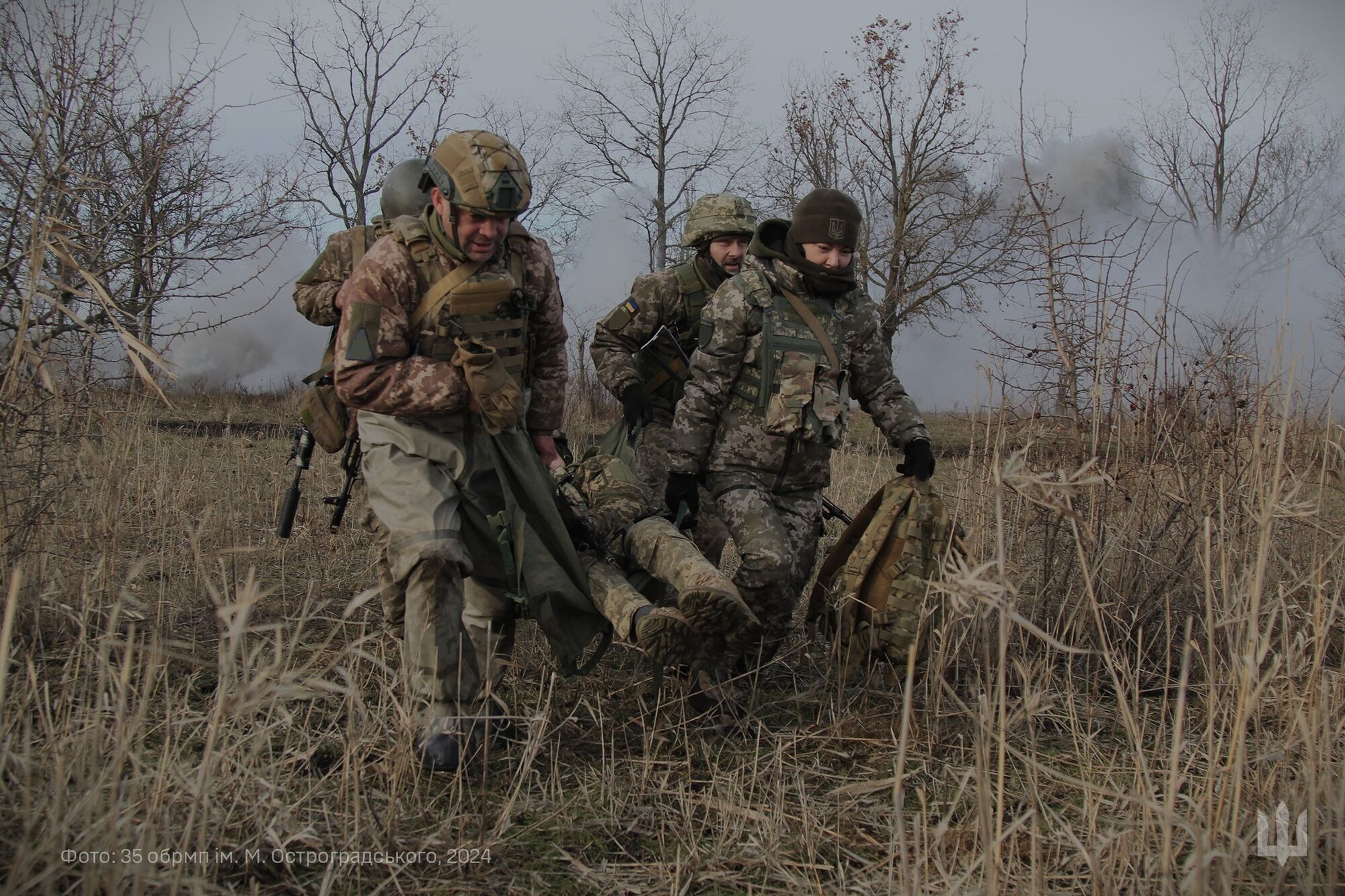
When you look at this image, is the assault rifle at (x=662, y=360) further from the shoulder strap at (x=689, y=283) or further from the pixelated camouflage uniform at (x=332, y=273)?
the pixelated camouflage uniform at (x=332, y=273)

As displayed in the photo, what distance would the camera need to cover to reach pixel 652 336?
18.7 feet

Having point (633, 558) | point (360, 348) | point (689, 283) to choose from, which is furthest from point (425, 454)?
point (689, 283)

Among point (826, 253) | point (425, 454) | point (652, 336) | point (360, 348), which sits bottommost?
point (425, 454)

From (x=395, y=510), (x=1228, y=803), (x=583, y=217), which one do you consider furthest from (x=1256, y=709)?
(x=583, y=217)

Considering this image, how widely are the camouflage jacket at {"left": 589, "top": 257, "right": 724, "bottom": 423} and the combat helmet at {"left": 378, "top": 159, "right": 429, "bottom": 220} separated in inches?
44.2

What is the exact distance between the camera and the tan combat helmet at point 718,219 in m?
5.57

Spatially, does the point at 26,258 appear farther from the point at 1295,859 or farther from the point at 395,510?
the point at 1295,859

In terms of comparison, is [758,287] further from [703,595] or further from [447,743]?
[447,743]

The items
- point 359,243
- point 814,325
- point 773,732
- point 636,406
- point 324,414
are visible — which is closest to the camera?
point 773,732

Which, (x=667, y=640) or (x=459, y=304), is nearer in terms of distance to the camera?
(x=667, y=640)

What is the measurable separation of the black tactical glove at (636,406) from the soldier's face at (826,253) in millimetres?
1250

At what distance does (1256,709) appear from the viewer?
3.56 m

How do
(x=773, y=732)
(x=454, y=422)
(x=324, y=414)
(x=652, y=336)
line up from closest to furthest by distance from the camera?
1. (x=454, y=422)
2. (x=773, y=732)
3. (x=324, y=414)
4. (x=652, y=336)

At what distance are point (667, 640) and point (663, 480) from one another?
1934mm
